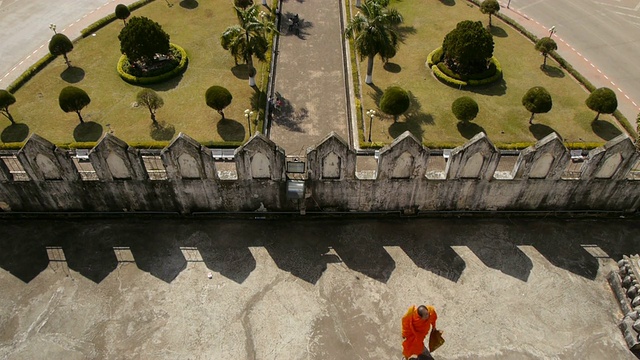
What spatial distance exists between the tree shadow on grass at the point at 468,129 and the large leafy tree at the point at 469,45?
5.16 m

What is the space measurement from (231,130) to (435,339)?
2010 cm

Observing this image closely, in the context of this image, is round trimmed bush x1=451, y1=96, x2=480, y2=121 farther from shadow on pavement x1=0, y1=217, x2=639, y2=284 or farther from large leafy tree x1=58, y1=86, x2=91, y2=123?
large leafy tree x1=58, y1=86, x2=91, y2=123

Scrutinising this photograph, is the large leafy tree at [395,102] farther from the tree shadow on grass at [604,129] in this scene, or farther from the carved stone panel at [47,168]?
the carved stone panel at [47,168]

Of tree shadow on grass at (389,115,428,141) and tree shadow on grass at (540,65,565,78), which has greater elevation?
tree shadow on grass at (540,65,565,78)

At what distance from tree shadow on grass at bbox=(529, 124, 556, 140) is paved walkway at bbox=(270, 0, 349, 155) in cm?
1221

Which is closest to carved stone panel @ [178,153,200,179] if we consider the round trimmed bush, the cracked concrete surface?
the cracked concrete surface

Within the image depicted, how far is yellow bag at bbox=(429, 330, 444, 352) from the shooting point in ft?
49.4

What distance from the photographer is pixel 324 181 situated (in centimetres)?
1834

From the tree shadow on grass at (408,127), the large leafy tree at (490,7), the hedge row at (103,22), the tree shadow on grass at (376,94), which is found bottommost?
the tree shadow on grass at (408,127)

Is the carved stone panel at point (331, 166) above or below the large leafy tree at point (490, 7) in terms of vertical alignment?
above

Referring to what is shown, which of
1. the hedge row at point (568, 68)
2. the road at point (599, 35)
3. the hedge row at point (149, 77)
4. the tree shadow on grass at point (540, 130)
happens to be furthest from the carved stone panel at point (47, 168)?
the road at point (599, 35)

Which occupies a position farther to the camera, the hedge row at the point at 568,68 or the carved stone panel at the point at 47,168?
the hedge row at the point at 568,68

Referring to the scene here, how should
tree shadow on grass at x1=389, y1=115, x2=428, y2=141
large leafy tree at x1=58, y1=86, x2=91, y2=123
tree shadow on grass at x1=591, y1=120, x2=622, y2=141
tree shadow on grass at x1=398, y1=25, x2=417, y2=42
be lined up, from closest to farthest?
large leafy tree at x1=58, y1=86, x2=91, y2=123 < tree shadow on grass at x1=389, y1=115, x2=428, y2=141 < tree shadow on grass at x1=591, y1=120, x2=622, y2=141 < tree shadow on grass at x1=398, y1=25, x2=417, y2=42

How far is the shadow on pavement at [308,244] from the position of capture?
17750 millimetres
